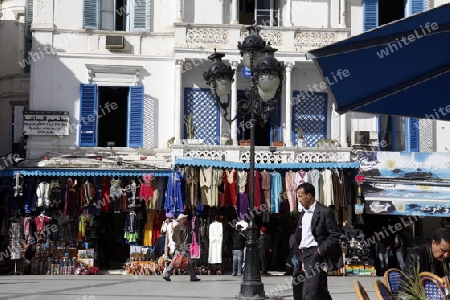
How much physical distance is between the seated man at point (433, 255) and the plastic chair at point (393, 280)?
0.19 m

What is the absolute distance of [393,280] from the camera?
23.9 feet

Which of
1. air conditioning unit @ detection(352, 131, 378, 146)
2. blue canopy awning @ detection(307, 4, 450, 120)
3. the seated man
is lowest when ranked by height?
the seated man

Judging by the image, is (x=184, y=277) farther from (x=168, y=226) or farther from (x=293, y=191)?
(x=293, y=191)

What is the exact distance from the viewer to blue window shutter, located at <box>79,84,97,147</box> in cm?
2298

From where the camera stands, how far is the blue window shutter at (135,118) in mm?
23281

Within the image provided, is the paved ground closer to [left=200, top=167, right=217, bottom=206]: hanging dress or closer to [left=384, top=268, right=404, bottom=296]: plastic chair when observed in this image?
[left=200, top=167, right=217, bottom=206]: hanging dress

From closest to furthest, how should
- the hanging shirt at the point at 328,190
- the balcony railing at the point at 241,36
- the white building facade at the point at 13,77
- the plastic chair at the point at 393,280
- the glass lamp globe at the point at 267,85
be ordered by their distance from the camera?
the plastic chair at the point at 393,280 < the glass lamp globe at the point at 267,85 < the hanging shirt at the point at 328,190 < the balcony railing at the point at 241,36 < the white building facade at the point at 13,77

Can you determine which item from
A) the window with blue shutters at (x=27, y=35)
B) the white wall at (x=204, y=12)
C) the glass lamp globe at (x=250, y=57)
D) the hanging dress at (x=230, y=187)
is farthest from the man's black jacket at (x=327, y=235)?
Answer: the window with blue shutters at (x=27, y=35)

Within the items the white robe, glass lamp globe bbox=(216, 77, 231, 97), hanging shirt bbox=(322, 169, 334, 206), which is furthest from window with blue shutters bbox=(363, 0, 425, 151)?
glass lamp globe bbox=(216, 77, 231, 97)

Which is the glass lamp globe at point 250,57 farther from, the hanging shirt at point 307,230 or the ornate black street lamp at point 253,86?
the hanging shirt at point 307,230

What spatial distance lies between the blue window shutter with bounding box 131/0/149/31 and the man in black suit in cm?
1513

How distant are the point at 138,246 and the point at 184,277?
→ 6.10ft

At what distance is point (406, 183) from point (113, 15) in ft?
33.4

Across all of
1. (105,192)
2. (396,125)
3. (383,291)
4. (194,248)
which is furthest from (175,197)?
(383,291)
